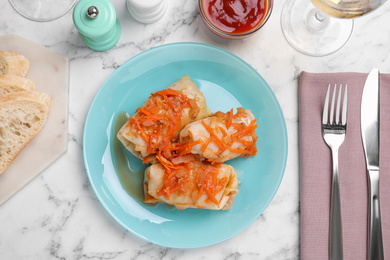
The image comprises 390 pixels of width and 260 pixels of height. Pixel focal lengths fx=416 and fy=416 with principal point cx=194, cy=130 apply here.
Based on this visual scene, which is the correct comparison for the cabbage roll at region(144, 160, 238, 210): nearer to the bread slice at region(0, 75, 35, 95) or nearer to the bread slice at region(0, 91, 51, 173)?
the bread slice at region(0, 91, 51, 173)

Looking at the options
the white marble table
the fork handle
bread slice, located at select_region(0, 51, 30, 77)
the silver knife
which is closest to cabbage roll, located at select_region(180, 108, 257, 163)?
the white marble table

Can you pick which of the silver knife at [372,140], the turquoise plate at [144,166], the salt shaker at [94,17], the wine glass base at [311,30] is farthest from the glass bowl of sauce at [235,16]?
the silver knife at [372,140]

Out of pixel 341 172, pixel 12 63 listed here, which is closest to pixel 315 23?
pixel 341 172

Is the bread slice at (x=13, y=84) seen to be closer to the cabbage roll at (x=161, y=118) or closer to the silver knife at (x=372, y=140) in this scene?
the cabbage roll at (x=161, y=118)

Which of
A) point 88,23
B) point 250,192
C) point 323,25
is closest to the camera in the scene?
point 88,23

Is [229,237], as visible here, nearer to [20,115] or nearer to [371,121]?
[371,121]

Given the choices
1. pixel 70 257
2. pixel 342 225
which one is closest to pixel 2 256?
pixel 70 257
